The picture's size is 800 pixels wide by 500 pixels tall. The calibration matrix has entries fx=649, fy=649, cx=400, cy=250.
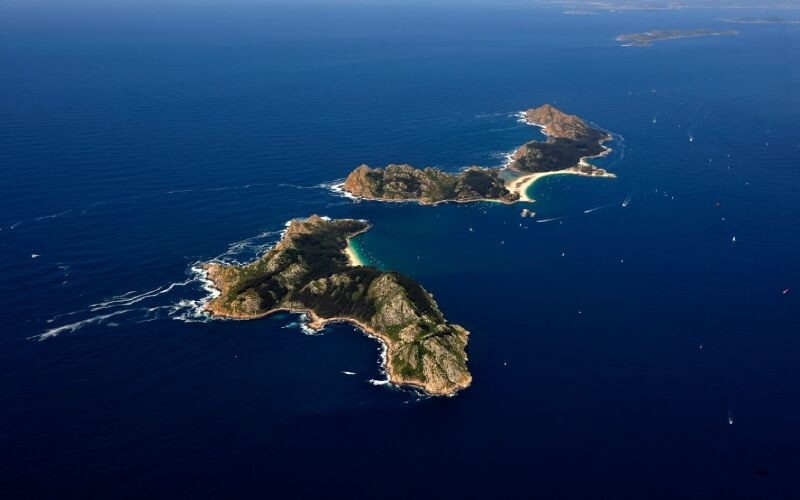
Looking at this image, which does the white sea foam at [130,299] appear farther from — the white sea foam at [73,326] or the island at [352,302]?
the island at [352,302]

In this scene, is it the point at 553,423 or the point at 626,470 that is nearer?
the point at 626,470

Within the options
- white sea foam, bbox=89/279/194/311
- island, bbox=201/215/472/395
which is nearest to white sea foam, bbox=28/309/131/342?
white sea foam, bbox=89/279/194/311

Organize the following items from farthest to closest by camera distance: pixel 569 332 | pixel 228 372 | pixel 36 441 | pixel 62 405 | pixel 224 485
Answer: pixel 569 332
pixel 228 372
pixel 62 405
pixel 36 441
pixel 224 485

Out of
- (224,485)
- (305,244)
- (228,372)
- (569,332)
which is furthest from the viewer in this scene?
(305,244)

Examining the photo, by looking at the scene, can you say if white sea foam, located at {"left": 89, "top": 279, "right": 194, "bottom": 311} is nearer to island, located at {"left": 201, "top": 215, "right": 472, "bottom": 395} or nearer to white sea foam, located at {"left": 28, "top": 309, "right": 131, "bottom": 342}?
white sea foam, located at {"left": 28, "top": 309, "right": 131, "bottom": 342}

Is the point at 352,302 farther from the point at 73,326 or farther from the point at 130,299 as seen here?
the point at 73,326

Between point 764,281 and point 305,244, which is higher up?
point 305,244

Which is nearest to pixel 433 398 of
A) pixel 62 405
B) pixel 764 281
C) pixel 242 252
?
pixel 62 405

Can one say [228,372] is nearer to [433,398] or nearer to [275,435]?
[275,435]

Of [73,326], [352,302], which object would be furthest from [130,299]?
[352,302]
